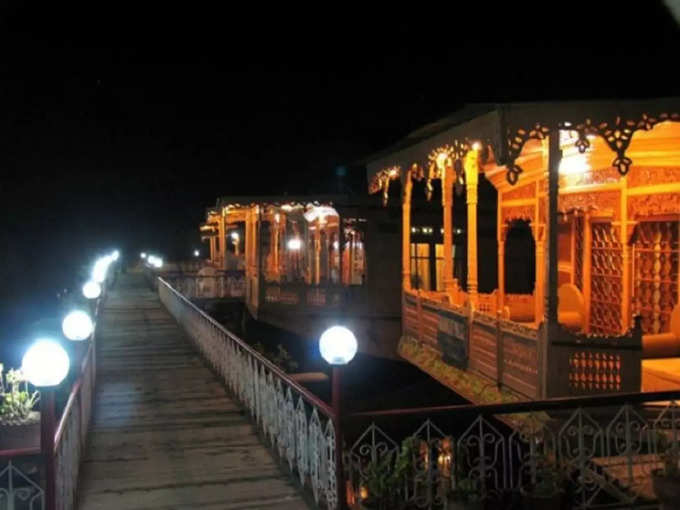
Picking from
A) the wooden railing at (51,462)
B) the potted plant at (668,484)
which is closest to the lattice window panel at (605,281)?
the potted plant at (668,484)

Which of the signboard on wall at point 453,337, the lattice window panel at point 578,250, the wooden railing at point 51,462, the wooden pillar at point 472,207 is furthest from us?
the lattice window panel at point 578,250

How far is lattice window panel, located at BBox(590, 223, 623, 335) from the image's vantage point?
12.0 meters

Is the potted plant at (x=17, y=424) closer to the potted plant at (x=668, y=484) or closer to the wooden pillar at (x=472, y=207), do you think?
the potted plant at (x=668, y=484)

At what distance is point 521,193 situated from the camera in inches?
522

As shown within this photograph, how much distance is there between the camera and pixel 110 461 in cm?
785

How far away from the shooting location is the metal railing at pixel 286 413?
19.8 feet

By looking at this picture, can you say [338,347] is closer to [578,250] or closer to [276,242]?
[578,250]

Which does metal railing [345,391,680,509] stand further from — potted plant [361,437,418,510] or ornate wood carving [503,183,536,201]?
ornate wood carving [503,183,536,201]

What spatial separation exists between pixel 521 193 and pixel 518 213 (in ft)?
1.19

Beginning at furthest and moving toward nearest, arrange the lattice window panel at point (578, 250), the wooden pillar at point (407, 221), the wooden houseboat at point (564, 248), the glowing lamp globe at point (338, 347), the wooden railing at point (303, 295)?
1. the wooden railing at point (303, 295)
2. the wooden pillar at point (407, 221)
3. the lattice window panel at point (578, 250)
4. the wooden houseboat at point (564, 248)
5. the glowing lamp globe at point (338, 347)

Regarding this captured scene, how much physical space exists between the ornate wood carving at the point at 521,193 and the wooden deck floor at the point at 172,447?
6.17 metres

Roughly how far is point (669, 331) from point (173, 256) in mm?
56756

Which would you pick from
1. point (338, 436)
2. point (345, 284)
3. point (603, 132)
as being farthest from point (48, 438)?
point (345, 284)

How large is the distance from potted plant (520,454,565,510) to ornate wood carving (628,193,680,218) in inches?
248
